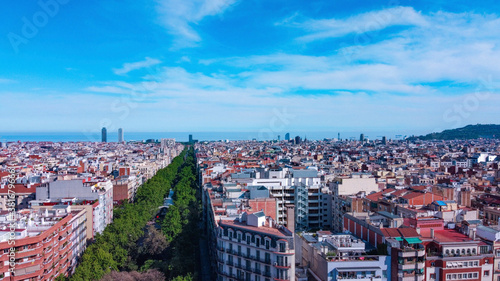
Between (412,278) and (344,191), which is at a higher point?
(344,191)

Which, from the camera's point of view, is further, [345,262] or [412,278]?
[412,278]

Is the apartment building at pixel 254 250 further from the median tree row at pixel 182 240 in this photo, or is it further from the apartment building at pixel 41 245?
the apartment building at pixel 41 245

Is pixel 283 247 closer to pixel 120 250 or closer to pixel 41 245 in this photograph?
pixel 41 245

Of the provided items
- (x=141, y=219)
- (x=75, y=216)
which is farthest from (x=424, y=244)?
(x=141, y=219)

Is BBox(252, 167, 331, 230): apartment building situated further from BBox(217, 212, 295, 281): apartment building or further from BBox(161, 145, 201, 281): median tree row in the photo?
BBox(217, 212, 295, 281): apartment building

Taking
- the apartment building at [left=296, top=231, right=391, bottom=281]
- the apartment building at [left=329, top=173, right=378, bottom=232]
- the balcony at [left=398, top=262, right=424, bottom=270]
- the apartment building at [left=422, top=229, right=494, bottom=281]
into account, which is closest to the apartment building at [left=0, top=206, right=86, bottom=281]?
the apartment building at [left=296, top=231, right=391, bottom=281]

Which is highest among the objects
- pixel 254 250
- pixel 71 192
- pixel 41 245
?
pixel 71 192

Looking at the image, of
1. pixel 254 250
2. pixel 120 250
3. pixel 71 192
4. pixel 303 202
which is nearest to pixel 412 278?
pixel 254 250

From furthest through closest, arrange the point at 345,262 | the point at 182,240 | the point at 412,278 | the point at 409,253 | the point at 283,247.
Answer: the point at 182,240, the point at 283,247, the point at 412,278, the point at 409,253, the point at 345,262

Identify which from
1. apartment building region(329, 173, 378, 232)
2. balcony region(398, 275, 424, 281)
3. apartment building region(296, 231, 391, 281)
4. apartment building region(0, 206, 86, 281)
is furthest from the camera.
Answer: apartment building region(329, 173, 378, 232)

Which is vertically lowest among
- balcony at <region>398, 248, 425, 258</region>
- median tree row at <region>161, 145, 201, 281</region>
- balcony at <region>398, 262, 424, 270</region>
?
median tree row at <region>161, 145, 201, 281</region>

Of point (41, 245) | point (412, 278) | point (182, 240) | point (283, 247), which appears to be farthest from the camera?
point (182, 240)

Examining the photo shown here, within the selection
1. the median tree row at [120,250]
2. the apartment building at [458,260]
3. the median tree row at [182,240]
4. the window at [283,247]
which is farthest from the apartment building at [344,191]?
the median tree row at [120,250]
